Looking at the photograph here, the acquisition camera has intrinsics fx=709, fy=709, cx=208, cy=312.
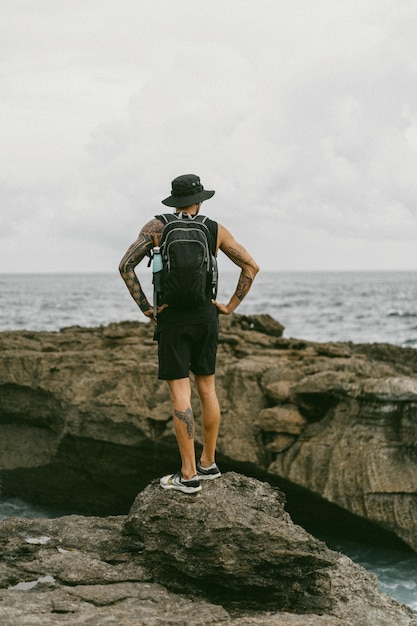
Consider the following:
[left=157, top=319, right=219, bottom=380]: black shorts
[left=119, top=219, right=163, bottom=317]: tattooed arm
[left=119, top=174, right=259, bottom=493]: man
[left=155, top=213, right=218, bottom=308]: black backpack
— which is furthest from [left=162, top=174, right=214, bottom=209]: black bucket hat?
[left=157, top=319, right=219, bottom=380]: black shorts

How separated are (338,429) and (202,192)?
5.10 meters

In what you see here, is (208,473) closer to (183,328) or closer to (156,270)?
(183,328)

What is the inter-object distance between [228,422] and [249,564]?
5114 mm

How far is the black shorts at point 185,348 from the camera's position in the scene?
5906 mm

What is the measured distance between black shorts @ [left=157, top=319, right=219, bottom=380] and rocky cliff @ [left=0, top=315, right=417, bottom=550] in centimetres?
426

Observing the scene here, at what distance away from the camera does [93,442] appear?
36.8 ft

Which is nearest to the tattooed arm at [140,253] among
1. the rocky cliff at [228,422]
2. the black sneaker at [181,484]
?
the black sneaker at [181,484]

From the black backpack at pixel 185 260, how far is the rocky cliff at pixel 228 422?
4687 millimetres

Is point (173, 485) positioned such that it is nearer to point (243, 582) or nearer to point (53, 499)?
point (243, 582)

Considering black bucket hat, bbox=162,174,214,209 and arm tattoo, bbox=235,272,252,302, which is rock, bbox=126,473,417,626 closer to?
arm tattoo, bbox=235,272,252,302

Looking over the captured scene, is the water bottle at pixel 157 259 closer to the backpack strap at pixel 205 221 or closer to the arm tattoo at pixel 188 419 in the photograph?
the backpack strap at pixel 205 221

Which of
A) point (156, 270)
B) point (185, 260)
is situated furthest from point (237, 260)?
point (156, 270)

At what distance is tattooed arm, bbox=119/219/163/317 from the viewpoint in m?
5.88

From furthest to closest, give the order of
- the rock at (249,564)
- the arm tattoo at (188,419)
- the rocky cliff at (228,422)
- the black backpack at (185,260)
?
the rocky cliff at (228,422), the arm tattoo at (188,419), the black backpack at (185,260), the rock at (249,564)
